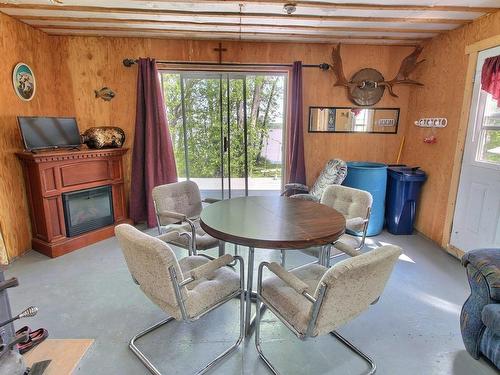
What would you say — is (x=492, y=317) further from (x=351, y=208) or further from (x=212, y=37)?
(x=212, y=37)

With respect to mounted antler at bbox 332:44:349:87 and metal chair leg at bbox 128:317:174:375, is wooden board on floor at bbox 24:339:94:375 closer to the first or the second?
metal chair leg at bbox 128:317:174:375

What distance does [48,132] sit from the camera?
307 centimetres

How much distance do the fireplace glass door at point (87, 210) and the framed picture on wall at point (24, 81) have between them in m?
1.12

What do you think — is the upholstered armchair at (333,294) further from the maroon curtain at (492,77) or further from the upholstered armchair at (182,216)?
the maroon curtain at (492,77)

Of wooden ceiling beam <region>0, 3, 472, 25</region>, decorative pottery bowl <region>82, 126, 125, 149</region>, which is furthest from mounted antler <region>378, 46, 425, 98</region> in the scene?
decorative pottery bowl <region>82, 126, 125, 149</region>

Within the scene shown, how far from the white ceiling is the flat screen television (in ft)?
3.25

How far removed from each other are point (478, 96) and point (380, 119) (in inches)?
46.3

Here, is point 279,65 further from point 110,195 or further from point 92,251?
point 92,251

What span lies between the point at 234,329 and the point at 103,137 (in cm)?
268

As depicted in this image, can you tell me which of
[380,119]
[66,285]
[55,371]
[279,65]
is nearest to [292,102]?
[279,65]

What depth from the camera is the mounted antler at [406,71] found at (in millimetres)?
3551

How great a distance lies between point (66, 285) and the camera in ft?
8.19

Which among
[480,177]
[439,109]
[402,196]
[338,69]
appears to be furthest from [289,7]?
[402,196]

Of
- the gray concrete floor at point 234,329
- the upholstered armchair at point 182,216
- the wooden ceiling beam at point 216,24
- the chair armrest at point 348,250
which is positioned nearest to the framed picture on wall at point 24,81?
the wooden ceiling beam at point 216,24
